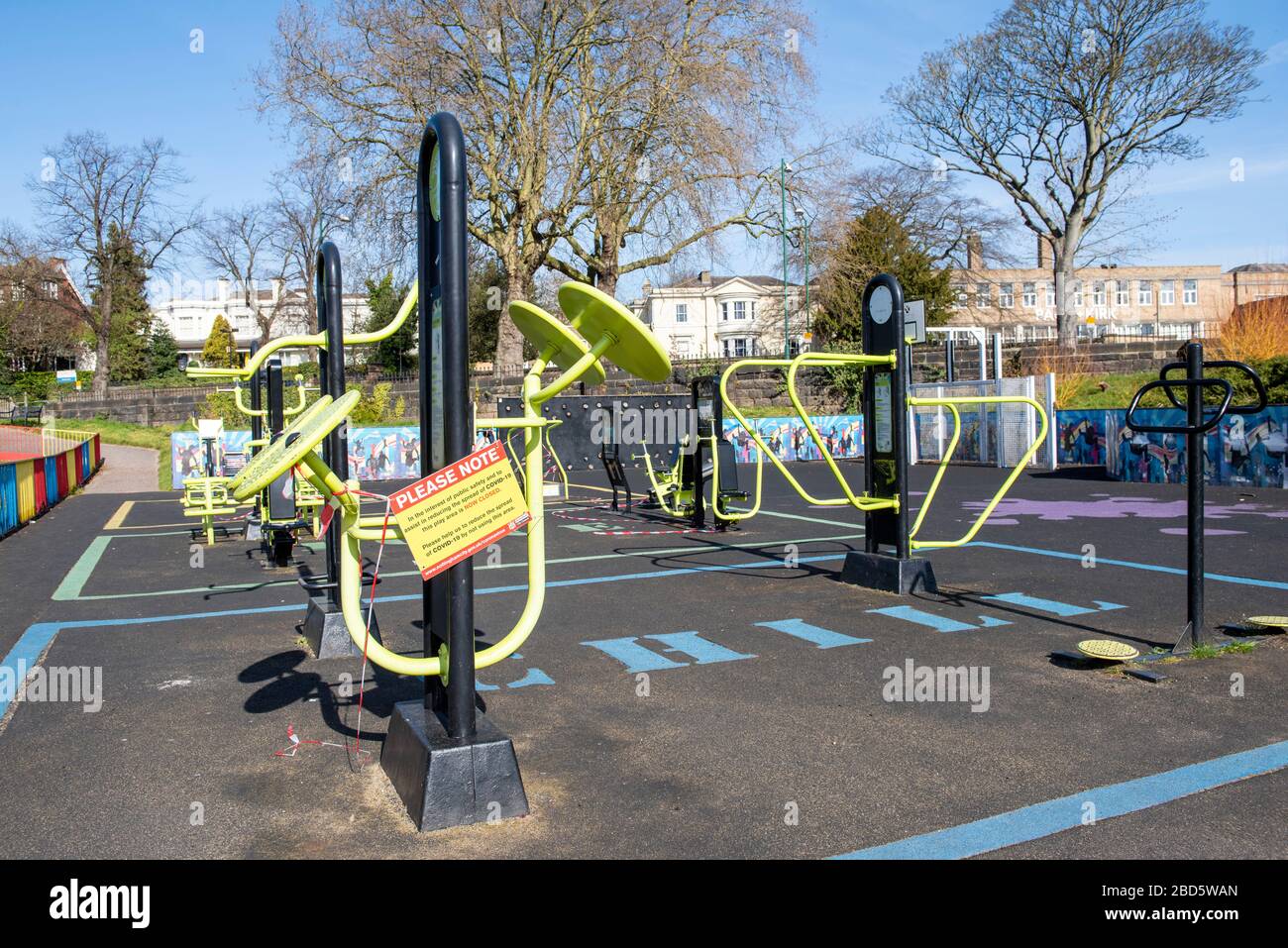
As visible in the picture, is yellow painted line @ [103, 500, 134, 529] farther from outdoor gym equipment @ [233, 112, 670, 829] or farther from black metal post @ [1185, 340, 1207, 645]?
black metal post @ [1185, 340, 1207, 645]

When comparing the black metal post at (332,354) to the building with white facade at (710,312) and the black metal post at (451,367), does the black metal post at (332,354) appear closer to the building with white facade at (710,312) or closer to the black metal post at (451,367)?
the black metal post at (451,367)

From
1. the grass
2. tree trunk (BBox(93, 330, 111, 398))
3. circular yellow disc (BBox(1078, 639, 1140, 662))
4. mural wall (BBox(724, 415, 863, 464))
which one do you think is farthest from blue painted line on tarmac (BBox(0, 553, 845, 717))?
tree trunk (BBox(93, 330, 111, 398))

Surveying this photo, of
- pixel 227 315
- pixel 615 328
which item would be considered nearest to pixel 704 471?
pixel 615 328

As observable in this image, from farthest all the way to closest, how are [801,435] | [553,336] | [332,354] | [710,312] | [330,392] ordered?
[710,312], [801,435], [330,392], [332,354], [553,336]

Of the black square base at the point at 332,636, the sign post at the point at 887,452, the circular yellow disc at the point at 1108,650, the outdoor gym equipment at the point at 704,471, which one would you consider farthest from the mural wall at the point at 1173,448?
the black square base at the point at 332,636

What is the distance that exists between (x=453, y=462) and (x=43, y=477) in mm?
19235

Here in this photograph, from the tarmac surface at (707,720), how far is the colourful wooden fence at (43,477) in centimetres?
674

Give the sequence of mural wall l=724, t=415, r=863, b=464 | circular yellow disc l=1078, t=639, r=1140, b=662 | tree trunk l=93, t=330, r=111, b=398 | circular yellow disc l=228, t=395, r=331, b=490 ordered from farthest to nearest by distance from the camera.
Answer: tree trunk l=93, t=330, r=111, b=398
mural wall l=724, t=415, r=863, b=464
circular yellow disc l=1078, t=639, r=1140, b=662
circular yellow disc l=228, t=395, r=331, b=490

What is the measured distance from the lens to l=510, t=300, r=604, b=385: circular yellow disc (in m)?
4.10

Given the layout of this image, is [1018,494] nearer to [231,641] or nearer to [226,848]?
[231,641]

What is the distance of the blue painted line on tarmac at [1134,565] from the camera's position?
349 inches

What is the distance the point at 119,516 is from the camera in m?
18.5

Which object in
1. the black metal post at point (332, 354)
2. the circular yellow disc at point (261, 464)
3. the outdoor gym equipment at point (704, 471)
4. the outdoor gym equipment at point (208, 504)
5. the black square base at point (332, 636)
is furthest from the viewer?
the outdoor gym equipment at point (704, 471)

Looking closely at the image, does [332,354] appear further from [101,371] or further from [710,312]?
[710,312]
